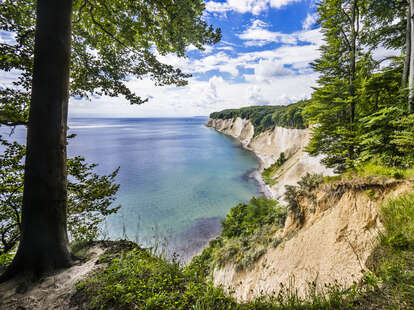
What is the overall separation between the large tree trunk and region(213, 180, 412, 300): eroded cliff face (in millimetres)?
4002

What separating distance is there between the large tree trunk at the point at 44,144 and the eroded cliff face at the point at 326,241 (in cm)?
400

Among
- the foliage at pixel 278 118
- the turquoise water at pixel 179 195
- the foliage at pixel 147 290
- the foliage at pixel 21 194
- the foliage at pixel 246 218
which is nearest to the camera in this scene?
the foliage at pixel 147 290

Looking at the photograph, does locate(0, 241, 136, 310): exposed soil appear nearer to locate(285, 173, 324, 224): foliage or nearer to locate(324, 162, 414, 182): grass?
locate(285, 173, 324, 224): foliage

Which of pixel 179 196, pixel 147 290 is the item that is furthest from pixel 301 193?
pixel 179 196

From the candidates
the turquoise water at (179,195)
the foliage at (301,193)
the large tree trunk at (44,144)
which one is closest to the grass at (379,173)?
the foliage at (301,193)

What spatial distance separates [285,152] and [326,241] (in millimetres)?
33574

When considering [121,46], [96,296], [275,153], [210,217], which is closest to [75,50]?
[121,46]

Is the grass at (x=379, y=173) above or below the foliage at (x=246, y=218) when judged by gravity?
above

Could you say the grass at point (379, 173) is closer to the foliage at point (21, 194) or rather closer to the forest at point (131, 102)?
the forest at point (131, 102)

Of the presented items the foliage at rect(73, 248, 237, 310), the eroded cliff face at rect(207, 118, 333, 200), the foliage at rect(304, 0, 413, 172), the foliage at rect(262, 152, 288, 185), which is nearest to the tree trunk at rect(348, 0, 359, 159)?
the foliage at rect(304, 0, 413, 172)

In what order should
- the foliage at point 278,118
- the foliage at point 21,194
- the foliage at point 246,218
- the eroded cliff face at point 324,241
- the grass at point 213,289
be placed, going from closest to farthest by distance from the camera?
1. the grass at point 213,289
2. the foliage at point 21,194
3. the eroded cliff face at point 324,241
4. the foliage at point 246,218
5. the foliage at point 278,118

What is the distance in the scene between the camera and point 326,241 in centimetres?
577

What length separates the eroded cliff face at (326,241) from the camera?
4770 millimetres

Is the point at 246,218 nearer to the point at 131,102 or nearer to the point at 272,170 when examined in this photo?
the point at 131,102
